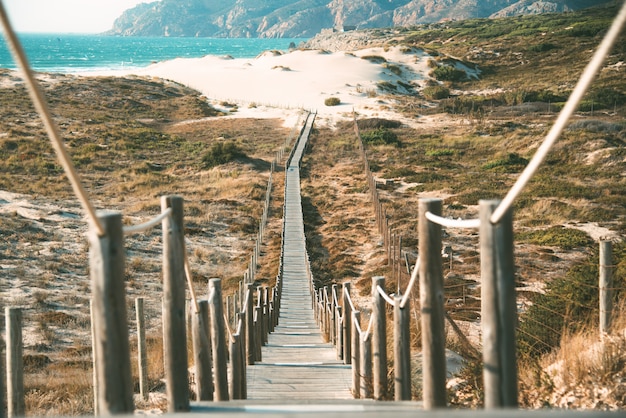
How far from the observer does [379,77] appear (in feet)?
237

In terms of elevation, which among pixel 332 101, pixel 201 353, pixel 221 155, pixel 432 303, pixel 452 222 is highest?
pixel 332 101

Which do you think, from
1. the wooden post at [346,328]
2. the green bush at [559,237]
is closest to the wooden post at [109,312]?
the wooden post at [346,328]

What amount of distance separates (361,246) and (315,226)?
3.80m

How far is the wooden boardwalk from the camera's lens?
7.08 m

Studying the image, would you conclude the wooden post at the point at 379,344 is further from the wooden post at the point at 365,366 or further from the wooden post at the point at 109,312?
the wooden post at the point at 109,312

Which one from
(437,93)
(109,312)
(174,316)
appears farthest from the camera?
(437,93)

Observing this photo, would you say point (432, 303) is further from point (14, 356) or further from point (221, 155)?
point (221, 155)

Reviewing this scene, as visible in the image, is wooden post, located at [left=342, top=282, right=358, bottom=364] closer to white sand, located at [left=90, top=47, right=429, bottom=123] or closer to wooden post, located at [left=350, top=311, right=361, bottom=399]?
wooden post, located at [left=350, top=311, right=361, bottom=399]

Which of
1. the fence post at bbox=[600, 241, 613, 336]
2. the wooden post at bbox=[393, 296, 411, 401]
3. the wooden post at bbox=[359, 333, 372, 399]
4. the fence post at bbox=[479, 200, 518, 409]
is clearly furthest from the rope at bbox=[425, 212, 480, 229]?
the fence post at bbox=[600, 241, 613, 336]

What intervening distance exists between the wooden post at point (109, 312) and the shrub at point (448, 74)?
2828 inches

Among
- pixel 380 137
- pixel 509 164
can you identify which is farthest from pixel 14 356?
pixel 380 137

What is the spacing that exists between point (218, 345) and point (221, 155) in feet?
105

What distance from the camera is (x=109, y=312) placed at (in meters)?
2.98

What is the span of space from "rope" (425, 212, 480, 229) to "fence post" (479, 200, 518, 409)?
0.13 meters
